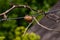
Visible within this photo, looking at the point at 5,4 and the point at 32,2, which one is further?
the point at 32,2

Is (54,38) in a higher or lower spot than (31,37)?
higher

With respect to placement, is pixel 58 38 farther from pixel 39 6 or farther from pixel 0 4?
pixel 39 6

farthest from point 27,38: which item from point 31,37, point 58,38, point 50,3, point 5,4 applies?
point 50,3

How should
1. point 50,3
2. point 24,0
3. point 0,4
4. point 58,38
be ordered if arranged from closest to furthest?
point 58,38 < point 0,4 < point 24,0 < point 50,3

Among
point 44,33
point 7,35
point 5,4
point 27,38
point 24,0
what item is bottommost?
point 27,38

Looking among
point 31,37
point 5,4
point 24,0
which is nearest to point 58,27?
point 31,37

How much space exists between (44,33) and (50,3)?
5.22 feet

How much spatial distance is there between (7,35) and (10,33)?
0.16 ft

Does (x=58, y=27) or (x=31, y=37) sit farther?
(x=58, y=27)

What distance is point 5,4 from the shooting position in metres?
3.31

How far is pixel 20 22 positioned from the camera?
3.86 m

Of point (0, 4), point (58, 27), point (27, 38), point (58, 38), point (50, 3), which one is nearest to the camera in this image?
point (27, 38)

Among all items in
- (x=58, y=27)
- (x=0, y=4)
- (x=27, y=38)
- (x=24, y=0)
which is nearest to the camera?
(x=27, y=38)

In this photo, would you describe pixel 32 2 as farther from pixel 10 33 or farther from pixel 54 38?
pixel 54 38
